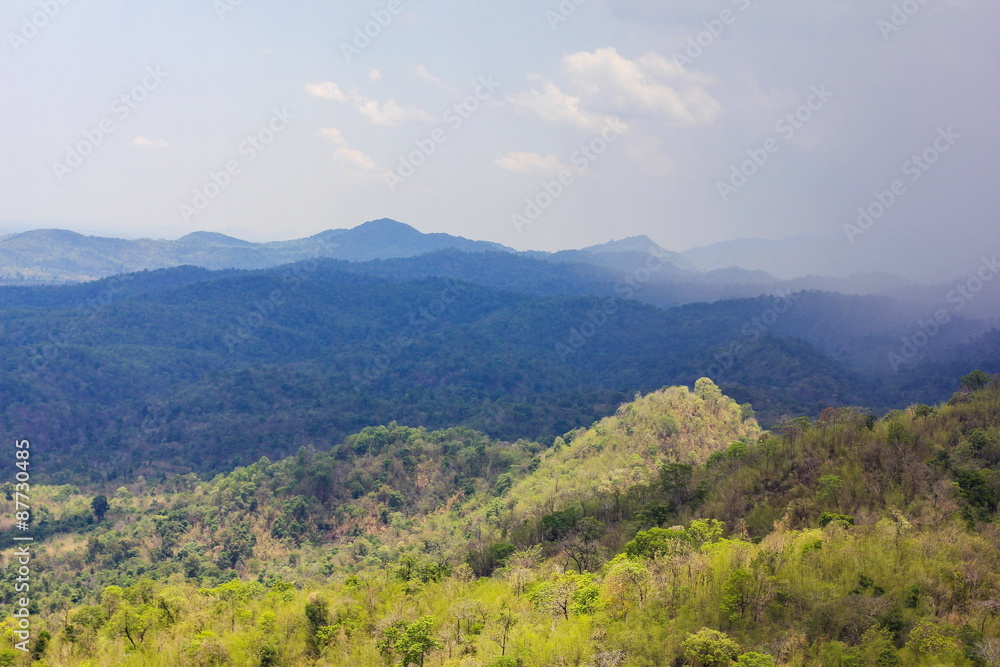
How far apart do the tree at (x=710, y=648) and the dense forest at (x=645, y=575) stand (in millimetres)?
41

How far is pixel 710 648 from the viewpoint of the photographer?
18516 mm

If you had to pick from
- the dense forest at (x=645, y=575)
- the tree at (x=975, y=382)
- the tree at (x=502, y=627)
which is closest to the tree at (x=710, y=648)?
the dense forest at (x=645, y=575)

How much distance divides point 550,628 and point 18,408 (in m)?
123

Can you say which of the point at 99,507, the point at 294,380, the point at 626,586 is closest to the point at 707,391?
the point at 626,586

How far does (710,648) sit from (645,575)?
4.61 meters

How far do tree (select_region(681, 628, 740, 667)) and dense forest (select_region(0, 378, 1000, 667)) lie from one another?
4cm

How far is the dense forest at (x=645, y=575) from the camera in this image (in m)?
20.0

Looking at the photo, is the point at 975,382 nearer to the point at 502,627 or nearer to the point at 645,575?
the point at 645,575

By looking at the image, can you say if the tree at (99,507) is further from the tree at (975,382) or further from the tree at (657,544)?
the tree at (975,382)

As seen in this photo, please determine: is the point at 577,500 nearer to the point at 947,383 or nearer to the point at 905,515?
the point at 905,515

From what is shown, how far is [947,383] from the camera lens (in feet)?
446

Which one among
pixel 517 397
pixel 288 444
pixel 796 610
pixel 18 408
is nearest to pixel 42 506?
pixel 288 444

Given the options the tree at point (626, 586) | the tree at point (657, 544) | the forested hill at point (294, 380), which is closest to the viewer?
the tree at point (626, 586)

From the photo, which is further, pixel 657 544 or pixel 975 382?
pixel 975 382
